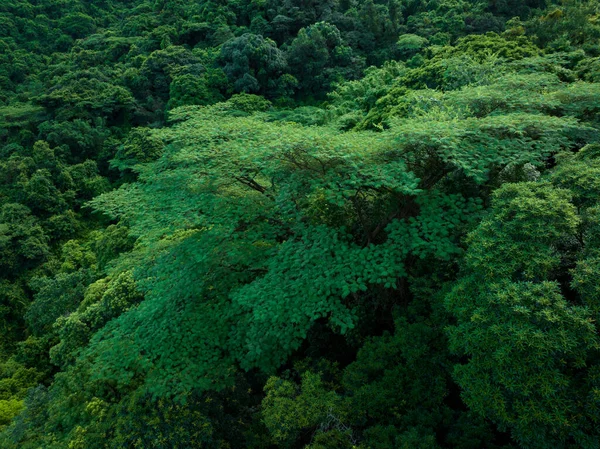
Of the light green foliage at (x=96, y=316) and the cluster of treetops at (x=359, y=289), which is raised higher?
the cluster of treetops at (x=359, y=289)

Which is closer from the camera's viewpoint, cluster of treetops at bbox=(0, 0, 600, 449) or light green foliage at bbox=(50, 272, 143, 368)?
cluster of treetops at bbox=(0, 0, 600, 449)

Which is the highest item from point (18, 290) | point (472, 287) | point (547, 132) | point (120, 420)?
point (547, 132)

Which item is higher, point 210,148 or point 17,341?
point 210,148

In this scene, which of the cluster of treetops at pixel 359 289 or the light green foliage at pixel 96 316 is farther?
the light green foliage at pixel 96 316

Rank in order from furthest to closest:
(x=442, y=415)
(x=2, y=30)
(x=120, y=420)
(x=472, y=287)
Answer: (x=2, y=30) → (x=120, y=420) → (x=442, y=415) → (x=472, y=287)

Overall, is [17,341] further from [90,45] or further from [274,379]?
[90,45]

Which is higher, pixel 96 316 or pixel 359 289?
pixel 359 289

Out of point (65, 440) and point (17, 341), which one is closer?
point (65, 440)

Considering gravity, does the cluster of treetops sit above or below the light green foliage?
above

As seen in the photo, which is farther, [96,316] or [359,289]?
[96,316]

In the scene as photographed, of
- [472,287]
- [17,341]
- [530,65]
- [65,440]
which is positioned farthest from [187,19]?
[472,287]

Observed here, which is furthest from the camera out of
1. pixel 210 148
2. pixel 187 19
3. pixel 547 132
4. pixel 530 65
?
pixel 187 19
